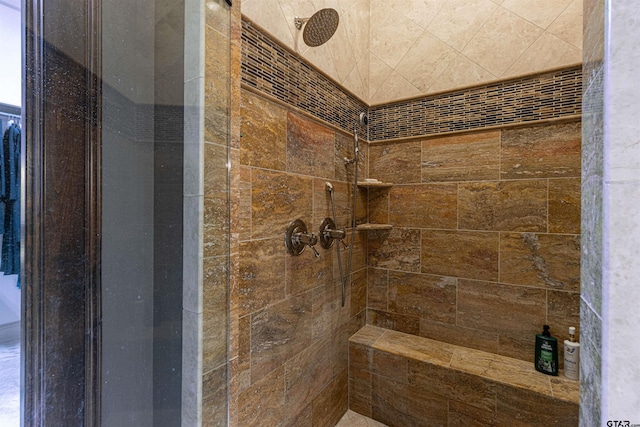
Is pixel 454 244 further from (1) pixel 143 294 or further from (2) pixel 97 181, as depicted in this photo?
(2) pixel 97 181

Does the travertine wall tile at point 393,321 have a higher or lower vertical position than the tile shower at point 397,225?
lower

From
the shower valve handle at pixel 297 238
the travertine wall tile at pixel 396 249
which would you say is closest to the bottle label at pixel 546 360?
the travertine wall tile at pixel 396 249

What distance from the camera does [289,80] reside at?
1312mm

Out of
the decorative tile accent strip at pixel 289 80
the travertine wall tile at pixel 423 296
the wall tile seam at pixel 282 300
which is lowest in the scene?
the travertine wall tile at pixel 423 296

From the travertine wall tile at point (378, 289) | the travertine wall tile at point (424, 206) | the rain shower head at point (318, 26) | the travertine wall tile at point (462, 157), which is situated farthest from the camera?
the travertine wall tile at point (378, 289)

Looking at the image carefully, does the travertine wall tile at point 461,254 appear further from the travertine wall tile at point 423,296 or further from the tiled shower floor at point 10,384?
the tiled shower floor at point 10,384

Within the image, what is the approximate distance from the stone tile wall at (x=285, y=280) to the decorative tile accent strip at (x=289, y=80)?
7 centimetres

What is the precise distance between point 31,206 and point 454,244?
6.45 ft

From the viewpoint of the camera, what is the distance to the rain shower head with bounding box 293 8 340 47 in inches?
50.7

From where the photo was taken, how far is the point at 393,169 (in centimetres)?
199

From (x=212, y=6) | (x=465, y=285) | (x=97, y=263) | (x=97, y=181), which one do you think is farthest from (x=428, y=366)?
(x=212, y=6)

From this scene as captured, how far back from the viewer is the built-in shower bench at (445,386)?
1.37 m

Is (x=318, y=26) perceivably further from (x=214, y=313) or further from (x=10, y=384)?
(x=10, y=384)

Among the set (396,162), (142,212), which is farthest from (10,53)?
(396,162)
